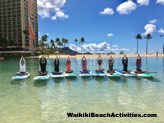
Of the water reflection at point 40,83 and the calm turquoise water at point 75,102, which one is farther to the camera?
the water reflection at point 40,83

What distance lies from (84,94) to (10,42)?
147 metres

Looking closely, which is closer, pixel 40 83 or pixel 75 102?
pixel 75 102

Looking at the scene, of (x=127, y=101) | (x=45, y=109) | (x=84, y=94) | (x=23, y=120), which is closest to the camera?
(x=23, y=120)

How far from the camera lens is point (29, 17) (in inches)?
7111

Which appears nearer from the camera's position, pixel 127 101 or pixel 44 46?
pixel 127 101

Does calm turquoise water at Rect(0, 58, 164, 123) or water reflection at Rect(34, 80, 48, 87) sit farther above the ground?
water reflection at Rect(34, 80, 48, 87)

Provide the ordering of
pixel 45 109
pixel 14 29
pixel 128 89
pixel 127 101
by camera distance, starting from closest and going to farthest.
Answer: pixel 45 109 < pixel 127 101 < pixel 128 89 < pixel 14 29

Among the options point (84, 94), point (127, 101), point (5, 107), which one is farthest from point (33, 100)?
point (127, 101)

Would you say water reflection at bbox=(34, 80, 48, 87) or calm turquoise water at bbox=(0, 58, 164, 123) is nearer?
calm turquoise water at bbox=(0, 58, 164, 123)

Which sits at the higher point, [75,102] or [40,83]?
[40,83]

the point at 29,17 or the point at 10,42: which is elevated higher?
the point at 29,17

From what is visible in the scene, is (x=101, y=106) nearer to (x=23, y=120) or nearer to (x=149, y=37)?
(x=23, y=120)

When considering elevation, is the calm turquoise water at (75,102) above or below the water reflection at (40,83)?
below

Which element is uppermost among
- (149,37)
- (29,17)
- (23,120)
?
(29,17)
